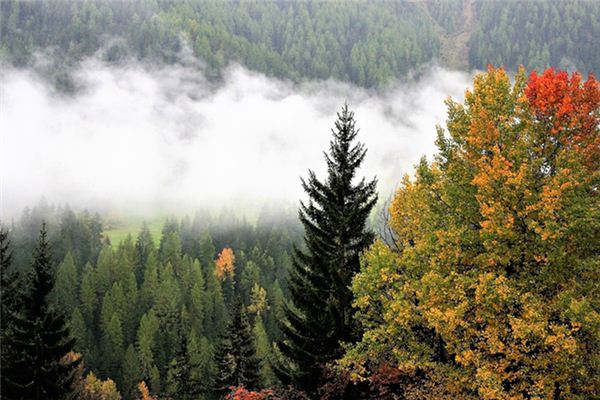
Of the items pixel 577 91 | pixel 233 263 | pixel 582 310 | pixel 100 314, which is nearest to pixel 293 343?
pixel 582 310

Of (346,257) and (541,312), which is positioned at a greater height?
(346,257)

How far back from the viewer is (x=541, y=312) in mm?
14445

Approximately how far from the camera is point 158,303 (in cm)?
11519

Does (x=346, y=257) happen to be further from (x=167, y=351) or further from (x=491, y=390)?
(x=167, y=351)

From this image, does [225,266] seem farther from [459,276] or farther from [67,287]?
[459,276]

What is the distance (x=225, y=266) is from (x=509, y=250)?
14576cm

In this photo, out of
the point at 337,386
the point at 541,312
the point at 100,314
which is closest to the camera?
the point at 541,312

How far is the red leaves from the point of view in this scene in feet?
53.6

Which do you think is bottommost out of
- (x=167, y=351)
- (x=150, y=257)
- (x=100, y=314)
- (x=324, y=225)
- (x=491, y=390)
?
(x=491, y=390)

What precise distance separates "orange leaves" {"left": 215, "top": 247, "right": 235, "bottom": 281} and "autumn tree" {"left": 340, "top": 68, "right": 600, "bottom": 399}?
135308mm

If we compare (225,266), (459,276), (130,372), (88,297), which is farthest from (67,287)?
(459,276)

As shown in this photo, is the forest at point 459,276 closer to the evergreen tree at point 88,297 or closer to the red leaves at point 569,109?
the red leaves at point 569,109

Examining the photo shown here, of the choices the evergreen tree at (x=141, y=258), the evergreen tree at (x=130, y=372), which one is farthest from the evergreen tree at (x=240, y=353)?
the evergreen tree at (x=141, y=258)

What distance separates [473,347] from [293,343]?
8180mm
